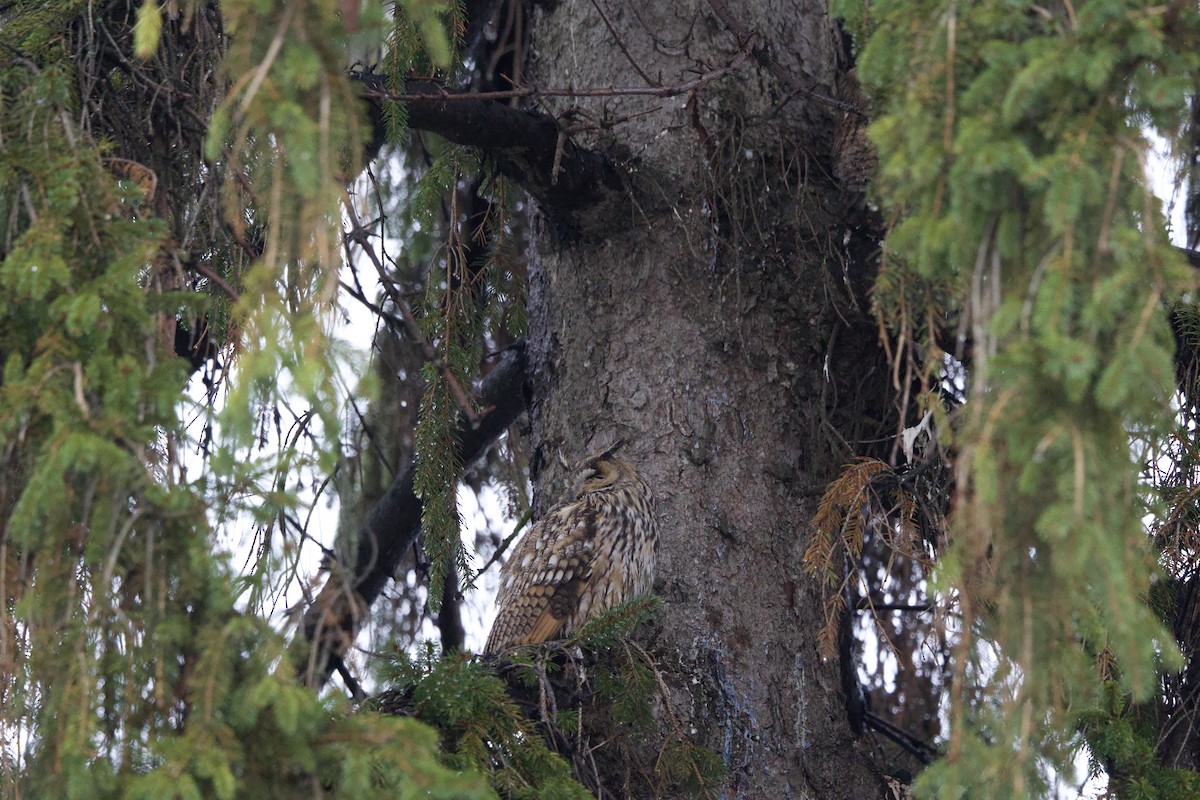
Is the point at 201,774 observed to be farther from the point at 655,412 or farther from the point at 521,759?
the point at 655,412

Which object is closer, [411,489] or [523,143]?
[523,143]

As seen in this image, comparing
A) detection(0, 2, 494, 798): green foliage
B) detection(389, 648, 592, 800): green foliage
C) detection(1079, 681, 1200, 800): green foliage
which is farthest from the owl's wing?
detection(0, 2, 494, 798): green foliage

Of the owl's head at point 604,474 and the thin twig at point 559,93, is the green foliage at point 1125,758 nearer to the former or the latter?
the owl's head at point 604,474

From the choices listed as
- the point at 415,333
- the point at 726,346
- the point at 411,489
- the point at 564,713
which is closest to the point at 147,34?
the point at 415,333

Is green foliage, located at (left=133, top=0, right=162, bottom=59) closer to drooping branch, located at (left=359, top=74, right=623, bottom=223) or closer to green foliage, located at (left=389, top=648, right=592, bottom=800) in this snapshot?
drooping branch, located at (left=359, top=74, right=623, bottom=223)

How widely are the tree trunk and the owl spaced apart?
112 mm

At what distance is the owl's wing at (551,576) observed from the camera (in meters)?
3.69

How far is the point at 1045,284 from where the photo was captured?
1712 mm

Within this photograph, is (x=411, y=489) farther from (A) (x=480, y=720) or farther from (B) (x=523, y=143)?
(A) (x=480, y=720)

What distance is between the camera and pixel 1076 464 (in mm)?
1666

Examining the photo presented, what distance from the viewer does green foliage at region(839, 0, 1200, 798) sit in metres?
1.68

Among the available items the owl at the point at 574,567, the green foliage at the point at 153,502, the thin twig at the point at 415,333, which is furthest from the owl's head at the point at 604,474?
the green foliage at the point at 153,502

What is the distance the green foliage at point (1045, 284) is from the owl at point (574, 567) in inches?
70.5

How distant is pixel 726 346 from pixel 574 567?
0.83m
